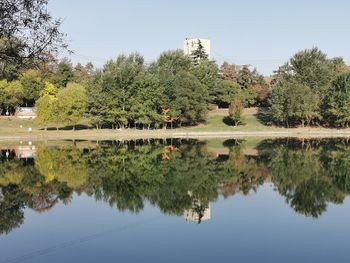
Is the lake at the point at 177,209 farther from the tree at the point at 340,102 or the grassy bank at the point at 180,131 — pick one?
the tree at the point at 340,102

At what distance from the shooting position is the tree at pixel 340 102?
68562 millimetres

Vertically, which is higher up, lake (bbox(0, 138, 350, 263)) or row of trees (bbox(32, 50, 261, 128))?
row of trees (bbox(32, 50, 261, 128))

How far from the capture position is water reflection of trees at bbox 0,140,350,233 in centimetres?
2141

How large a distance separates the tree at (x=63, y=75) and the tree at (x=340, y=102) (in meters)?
44.6

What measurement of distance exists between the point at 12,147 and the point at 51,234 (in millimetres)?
36129

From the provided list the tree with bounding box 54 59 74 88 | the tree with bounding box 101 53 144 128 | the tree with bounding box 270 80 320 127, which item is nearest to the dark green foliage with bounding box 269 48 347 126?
the tree with bounding box 270 80 320 127

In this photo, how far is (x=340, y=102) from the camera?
69.6 m

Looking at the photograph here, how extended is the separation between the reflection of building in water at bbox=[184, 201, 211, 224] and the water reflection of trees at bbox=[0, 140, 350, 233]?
0.29 m

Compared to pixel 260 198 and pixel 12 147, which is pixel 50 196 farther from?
pixel 12 147

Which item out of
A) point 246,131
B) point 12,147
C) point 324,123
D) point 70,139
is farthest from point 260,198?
point 324,123

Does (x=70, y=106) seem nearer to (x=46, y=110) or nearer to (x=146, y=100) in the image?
(x=46, y=110)

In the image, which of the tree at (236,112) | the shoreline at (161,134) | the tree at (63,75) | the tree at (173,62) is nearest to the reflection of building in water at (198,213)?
the shoreline at (161,134)

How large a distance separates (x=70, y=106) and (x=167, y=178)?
40686 millimetres

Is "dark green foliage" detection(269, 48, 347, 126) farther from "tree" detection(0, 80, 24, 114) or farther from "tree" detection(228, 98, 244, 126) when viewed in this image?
"tree" detection(0, 80, 24, 114)
